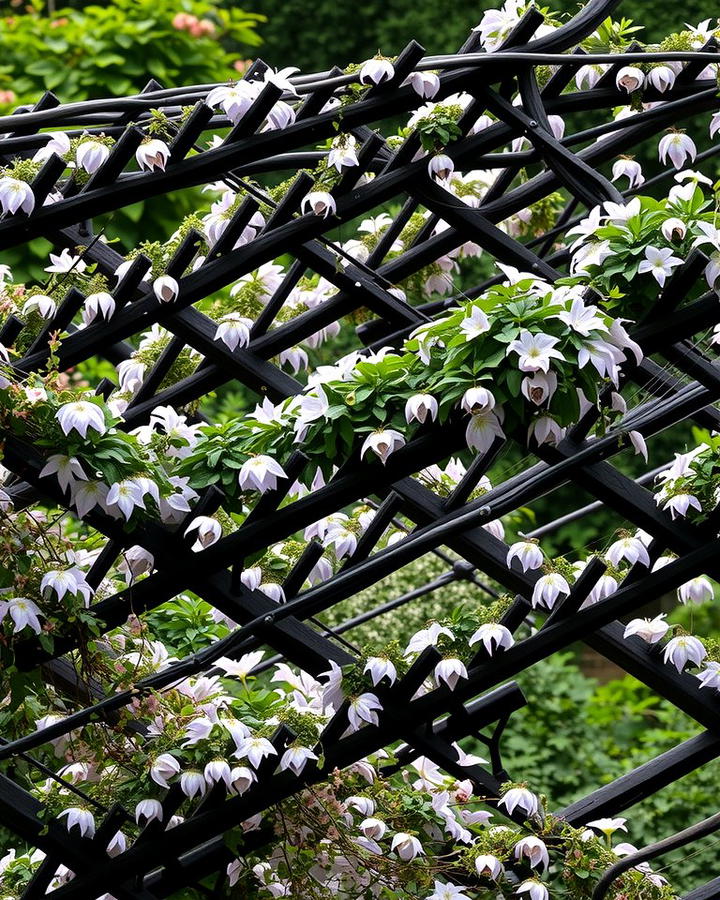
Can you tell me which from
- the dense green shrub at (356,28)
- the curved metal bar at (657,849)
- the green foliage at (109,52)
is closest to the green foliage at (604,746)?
the curved metal bar at (657,849)

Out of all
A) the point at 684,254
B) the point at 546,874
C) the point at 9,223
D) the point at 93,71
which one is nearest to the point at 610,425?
the point at 684,254

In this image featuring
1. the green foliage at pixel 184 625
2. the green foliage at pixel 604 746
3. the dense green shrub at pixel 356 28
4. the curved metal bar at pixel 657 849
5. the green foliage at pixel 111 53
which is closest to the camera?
the curved metal bar at pixel 657 849

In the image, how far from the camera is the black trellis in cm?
226

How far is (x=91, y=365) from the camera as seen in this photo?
5031 millimetres

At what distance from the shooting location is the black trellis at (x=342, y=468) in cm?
226

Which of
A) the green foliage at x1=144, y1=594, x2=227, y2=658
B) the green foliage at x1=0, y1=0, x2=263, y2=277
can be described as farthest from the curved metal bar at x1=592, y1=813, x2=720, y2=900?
the green foliage at x1=0, y1=0, x2=263, y2=277

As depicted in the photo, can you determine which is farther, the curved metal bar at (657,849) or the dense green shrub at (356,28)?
the dense green shrub at (356,28)

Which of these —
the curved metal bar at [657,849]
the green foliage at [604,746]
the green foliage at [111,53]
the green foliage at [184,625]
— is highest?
the green foliage at [111,53]

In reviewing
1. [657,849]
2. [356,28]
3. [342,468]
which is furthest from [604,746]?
[356,28]

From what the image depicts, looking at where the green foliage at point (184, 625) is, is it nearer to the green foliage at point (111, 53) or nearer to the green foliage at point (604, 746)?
the green foliage at point (604, 746)

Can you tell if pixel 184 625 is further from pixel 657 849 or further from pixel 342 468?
pixel 657 849

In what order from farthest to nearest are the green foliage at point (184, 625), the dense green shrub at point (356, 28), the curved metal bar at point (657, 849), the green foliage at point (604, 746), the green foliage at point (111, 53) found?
1. the dense green shrub at point (356, 28)
2. the green foliage at point (111, 53)
3. the green foliage at point (604, 746)
4. the green foliage at point (184, 625)
5. the curved metal bar at point (657, 849)

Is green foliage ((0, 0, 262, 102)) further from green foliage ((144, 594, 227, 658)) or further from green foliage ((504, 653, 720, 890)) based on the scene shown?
green foliage ((144, 594, 227, 658))

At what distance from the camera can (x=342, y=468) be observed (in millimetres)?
2254
